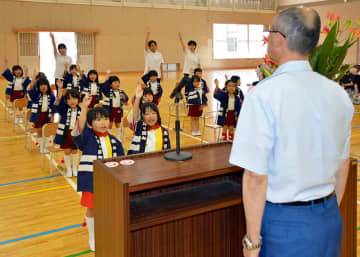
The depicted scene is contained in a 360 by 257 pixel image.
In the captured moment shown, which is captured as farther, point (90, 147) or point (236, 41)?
point (236, 41)

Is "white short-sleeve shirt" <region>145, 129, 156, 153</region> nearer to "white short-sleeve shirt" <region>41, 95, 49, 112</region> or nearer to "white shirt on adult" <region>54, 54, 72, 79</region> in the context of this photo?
"white short-sleeve shirt" <region>41, 95, 49, 112</region>

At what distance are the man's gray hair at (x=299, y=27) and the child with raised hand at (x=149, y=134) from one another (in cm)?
226

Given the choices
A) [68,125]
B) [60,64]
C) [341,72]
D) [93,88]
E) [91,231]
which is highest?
[60,64]

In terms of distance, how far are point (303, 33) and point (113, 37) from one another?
20.5m

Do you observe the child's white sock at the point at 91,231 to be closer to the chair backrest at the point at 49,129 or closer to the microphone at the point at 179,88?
the microphone at the point at 179,88

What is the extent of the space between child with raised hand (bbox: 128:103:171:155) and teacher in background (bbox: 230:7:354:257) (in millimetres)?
2183

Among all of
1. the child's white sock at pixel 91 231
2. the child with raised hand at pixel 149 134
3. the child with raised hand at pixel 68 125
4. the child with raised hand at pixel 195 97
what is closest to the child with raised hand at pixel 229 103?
the child with raised hand at pixel 195 97

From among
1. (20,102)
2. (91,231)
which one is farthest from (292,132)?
(20,102)

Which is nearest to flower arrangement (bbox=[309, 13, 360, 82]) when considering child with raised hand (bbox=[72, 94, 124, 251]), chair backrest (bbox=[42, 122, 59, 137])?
child with raised hand (bbox=[72, 94, 124, 251])

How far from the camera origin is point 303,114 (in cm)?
144

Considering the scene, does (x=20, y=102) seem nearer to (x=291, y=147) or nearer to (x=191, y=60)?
(x=191, y=60)

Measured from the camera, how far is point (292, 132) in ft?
4.69

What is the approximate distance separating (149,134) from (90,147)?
58 cm

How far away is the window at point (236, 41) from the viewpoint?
24.7m
